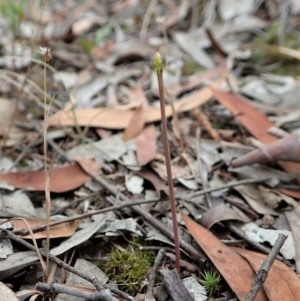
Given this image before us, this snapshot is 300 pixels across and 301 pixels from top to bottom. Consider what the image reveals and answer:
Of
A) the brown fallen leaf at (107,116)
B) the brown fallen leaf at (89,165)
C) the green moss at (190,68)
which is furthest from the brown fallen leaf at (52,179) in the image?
the green moss at (190,68)

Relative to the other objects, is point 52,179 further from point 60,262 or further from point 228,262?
point 228,262

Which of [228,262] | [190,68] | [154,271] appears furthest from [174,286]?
[190,68]

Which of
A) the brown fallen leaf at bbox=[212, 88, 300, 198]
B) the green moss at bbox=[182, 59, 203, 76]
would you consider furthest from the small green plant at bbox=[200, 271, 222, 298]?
the green moss at bbox=[182, 59, 203, 76]

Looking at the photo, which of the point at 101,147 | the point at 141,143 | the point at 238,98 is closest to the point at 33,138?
the point at 101,147

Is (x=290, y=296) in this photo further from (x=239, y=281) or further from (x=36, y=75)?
(x=36, y=75)

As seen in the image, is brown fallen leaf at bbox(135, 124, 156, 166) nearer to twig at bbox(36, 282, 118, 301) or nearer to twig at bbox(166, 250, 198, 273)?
twig at bbox(166, 250, 198, 273)

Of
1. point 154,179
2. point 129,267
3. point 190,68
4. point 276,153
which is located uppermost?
point 190,68
